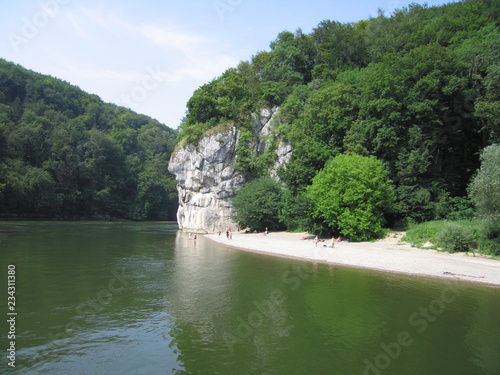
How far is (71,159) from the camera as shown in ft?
295

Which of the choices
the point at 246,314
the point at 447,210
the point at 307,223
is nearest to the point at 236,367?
the point at 246,314

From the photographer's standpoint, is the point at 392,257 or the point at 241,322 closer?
the point at 241,322

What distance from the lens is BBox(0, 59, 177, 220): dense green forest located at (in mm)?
76062

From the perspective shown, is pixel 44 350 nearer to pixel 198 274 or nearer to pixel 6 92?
pixel 198 274

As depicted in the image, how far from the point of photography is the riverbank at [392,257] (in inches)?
818

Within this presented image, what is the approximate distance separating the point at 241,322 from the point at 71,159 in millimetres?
92353

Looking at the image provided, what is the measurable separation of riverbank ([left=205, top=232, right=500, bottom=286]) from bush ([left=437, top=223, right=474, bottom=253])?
0.87 meters

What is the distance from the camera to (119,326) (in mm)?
12094
